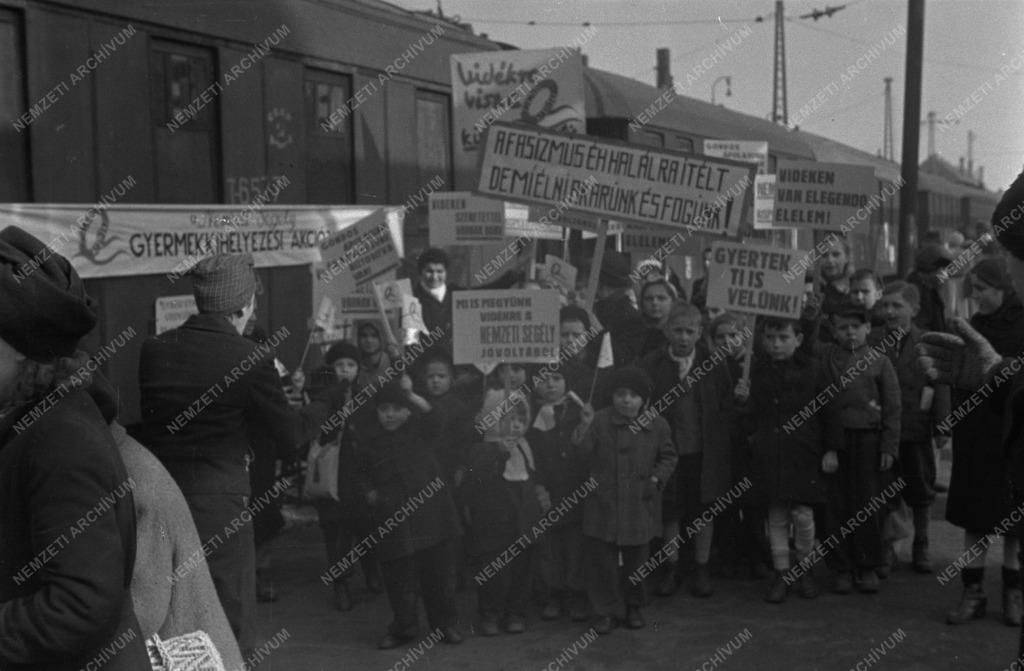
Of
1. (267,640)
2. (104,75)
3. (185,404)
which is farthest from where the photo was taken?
(104,75)

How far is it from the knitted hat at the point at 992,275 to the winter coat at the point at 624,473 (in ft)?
5.70

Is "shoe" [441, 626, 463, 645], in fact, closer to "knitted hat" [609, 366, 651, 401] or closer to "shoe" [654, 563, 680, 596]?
"shoe" [654, 563, 680, 596]

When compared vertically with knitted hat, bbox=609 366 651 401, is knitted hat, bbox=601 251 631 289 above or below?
above

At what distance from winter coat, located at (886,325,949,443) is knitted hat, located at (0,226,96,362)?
6.01 m

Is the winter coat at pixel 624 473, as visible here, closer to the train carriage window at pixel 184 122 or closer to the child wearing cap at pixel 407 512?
the child wearing cap at pixel 407 512

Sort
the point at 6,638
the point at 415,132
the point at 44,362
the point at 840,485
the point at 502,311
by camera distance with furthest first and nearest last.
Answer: the point at 415,132 < the point at 840,485 < the point at 502,311 < the point at 44,362 < the point at 6,638

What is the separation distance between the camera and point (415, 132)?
11984 mm

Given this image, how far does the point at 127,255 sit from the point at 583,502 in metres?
4.23

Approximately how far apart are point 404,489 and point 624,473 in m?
1.15

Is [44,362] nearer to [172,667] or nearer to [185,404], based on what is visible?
[172,667]

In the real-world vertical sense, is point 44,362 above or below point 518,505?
above

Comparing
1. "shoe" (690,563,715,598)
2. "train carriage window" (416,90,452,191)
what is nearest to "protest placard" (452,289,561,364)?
"shoe" (690,563,715,598)

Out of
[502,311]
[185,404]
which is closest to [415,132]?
[502,311]

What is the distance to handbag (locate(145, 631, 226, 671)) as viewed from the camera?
241 cm
